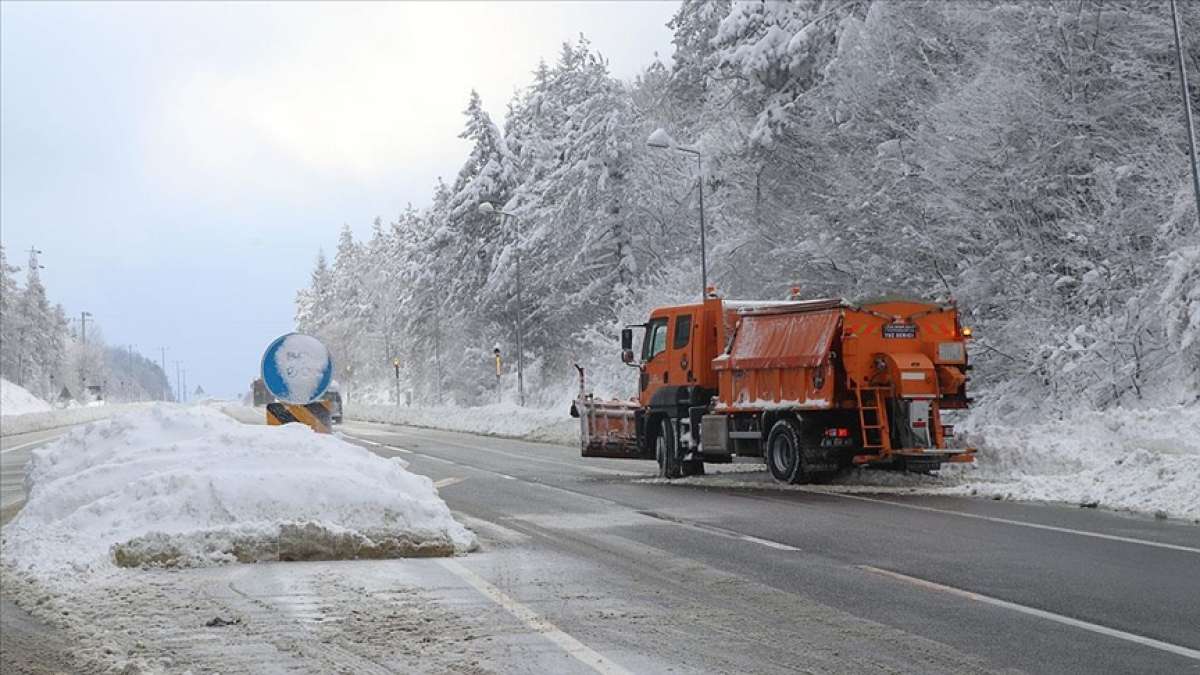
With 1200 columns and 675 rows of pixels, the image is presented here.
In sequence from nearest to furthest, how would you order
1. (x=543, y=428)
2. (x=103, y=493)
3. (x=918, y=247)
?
(x=103, y=493), (x=918, y=247), (x=543, y=428)

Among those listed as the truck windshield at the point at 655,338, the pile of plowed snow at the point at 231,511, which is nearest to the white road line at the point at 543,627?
the pile of plowed snow at the point at 231,511

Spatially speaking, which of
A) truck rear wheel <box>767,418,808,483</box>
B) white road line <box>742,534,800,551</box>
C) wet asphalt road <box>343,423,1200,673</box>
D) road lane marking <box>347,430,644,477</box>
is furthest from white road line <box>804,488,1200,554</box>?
road lane marking <box>347,430,644,477</box>

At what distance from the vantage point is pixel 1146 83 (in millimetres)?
27766

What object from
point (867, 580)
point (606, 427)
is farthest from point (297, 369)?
point (606, 427)

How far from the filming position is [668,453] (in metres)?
21.2

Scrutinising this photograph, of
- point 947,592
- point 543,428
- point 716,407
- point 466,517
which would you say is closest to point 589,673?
point 947,592

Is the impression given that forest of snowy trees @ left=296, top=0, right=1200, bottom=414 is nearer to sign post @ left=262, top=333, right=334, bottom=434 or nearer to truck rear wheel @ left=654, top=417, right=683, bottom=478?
truck rear wheel @ left=654, top=417, right=683, bottom=478

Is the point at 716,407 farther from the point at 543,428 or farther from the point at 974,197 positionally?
the point at 543,428

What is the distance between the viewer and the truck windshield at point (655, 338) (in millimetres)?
21625

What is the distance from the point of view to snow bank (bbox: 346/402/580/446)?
38.7 m

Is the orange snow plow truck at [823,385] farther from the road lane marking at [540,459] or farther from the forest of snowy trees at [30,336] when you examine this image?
the forest of snowy trees at [30,336]

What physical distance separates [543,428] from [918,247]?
14.2 metres

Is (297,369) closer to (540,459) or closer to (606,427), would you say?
(606,427)

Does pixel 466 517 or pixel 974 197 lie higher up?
pixel 974 197
